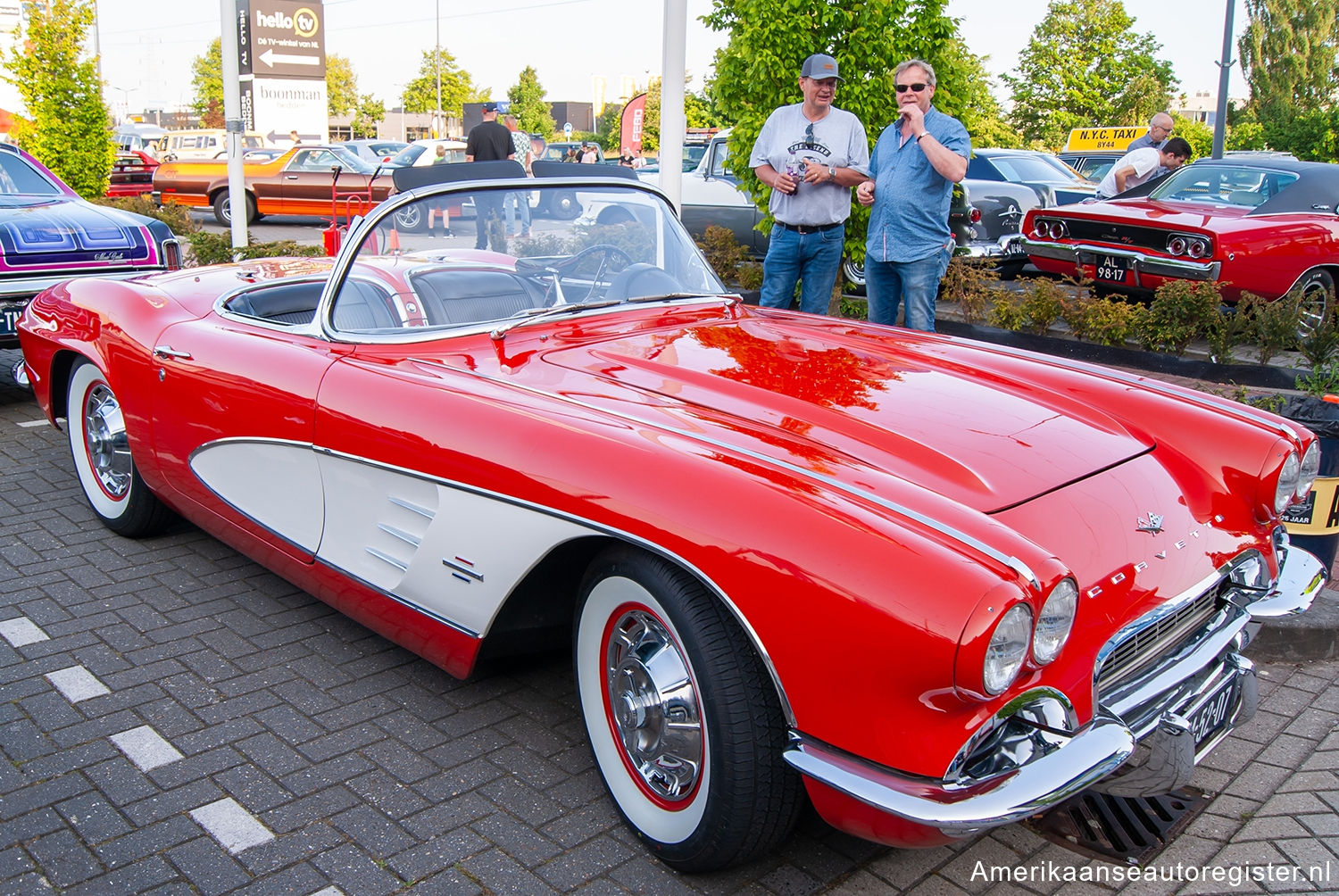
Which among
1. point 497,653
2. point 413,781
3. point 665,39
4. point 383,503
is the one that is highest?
point 665,39

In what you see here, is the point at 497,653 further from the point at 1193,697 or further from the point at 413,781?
the point at 1193,697

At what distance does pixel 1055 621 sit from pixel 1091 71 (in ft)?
127

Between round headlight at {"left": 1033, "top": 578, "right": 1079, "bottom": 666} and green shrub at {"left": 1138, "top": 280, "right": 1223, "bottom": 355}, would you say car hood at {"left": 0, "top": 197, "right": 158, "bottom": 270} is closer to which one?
round headlight at {"left": 1033, "top": 578, "right": 1079, "bottom": 666}

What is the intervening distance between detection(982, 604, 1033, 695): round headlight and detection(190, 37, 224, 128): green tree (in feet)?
208

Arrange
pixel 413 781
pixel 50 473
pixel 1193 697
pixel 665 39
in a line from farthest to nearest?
pixel 665 39 → pixel 50 473 → pixel 413 781 → pixel 1193 697

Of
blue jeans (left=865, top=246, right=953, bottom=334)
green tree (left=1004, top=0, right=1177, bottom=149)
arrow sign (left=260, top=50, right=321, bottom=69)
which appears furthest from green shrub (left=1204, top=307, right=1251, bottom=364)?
arrow sign (left=260, top=50, right=321, bottom=69)

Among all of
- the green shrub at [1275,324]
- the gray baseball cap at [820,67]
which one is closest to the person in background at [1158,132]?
the green shrub at [1275,324]

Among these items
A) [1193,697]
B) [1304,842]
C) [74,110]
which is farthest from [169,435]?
[74,110]

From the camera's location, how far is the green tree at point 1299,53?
44000mm

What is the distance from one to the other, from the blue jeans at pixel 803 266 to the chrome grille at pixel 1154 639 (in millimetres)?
3598

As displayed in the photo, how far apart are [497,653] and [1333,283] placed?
25.3 feet

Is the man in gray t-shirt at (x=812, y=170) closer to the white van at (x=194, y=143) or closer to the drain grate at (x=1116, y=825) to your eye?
the drain grate at (x=1116, y=825)

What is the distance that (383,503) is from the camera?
280 centimetres

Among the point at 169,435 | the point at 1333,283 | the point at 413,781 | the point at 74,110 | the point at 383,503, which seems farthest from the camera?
the point at 74,110
